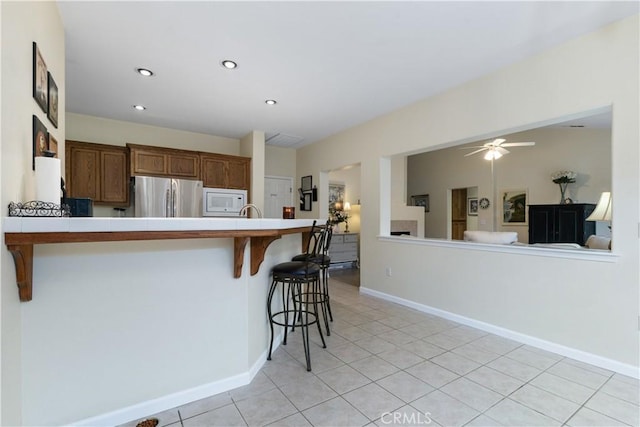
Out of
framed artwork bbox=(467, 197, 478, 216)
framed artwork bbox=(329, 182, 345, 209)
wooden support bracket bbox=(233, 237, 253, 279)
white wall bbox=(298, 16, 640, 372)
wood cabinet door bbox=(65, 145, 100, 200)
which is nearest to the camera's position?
wooden support bracket bbox=(233, 237, 253, 279)

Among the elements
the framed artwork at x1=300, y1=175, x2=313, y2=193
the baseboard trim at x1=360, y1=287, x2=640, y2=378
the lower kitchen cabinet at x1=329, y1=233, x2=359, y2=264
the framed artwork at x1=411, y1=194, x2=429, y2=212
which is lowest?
the baseboard trim at x1=360, y1=287, x2=640, y2=378

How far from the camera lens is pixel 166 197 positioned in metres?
4.24

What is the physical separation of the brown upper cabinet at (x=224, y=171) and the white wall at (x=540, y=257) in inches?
94.5

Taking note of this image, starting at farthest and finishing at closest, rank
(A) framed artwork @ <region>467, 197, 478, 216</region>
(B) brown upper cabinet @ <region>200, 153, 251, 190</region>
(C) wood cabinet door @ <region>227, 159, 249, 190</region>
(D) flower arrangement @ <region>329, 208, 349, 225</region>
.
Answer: (A) framed artwork @ <region>467, 197, 478, 216</region> → (D) flower arrangement @ <region>329, 208, 349, 225</region> → (C) wood cabinet door @ <region>227, 159, 249, 190</region> → (B) brown upper cabinet @ <region>200, 153, 251, 190</region>

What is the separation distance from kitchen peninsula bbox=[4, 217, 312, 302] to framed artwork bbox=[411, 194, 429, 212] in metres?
7.22

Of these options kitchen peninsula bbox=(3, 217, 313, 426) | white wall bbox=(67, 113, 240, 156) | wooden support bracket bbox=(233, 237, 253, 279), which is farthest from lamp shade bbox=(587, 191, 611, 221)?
white wall bbox=(67, 113, 240, 156)

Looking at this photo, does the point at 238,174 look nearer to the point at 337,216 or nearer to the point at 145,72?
the point at 145,72

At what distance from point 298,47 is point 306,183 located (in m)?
3.46

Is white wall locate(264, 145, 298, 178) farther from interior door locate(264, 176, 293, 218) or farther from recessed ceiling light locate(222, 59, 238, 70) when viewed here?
recessed ceiling light locate(222, 59, 238, 70)

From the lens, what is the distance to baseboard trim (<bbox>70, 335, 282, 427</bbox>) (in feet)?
5.07

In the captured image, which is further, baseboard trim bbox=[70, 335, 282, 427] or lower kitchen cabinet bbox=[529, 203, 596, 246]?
lower kitchen cabinet bbox=[529, 203, 596, 246]

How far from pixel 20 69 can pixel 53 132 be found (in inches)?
31.1

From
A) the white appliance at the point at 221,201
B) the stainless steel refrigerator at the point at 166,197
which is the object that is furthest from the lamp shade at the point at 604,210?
A: the stainless steel refrigerator at the point at 166,197

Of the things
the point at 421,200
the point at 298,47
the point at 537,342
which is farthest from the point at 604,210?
the point at 421,200
